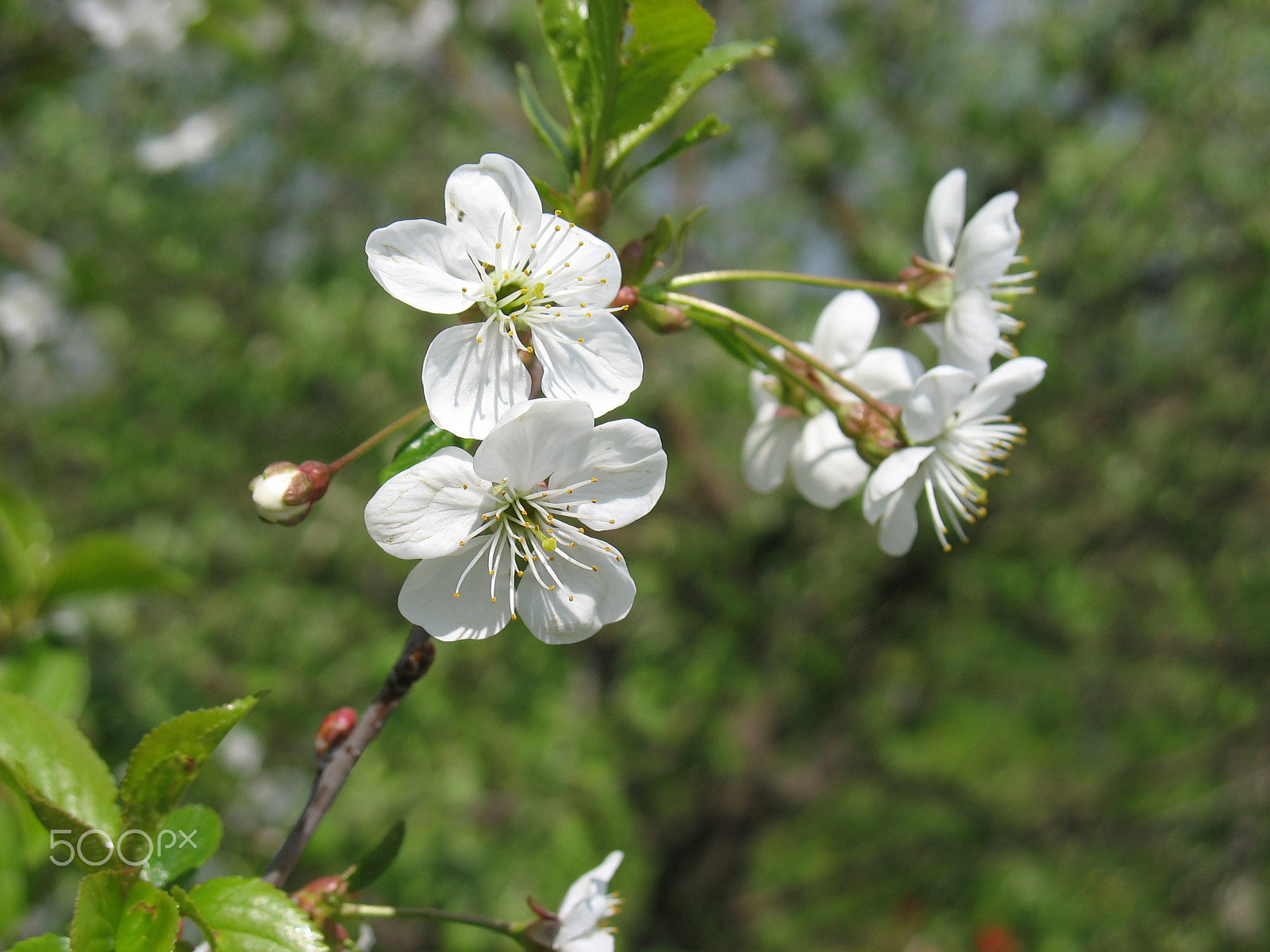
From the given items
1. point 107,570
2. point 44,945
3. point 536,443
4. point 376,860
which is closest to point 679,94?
point 536,443

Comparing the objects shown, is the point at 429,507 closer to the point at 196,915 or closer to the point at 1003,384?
the point at 196,915

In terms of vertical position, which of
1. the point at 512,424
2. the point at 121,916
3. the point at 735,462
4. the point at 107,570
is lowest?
the point at 735,462

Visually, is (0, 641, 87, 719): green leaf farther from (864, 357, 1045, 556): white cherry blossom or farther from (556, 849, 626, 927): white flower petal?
(864, 357, 1045, 556): white cherry blossom

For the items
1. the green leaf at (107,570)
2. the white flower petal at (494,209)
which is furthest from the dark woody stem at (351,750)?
the green leaf at (107,570)

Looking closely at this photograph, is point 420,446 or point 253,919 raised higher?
point 420,446

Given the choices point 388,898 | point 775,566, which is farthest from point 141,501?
point 775,566

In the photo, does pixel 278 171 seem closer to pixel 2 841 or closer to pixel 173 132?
pixel 173 132

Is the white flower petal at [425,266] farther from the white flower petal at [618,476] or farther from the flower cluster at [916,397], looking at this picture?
the flower cluster at [916,397]

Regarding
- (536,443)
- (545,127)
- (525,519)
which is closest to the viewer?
(536,443)
